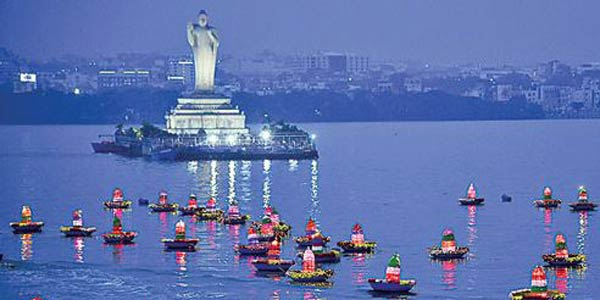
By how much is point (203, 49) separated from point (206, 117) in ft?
19.4

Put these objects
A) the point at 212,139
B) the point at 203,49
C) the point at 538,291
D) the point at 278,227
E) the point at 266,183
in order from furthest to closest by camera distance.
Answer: the point at 203,49, the point at 212,139, the point at 266,183, the point at 278,227, the point at 538,291

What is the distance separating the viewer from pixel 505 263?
4147cm

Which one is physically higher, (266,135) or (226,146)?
(266,135)

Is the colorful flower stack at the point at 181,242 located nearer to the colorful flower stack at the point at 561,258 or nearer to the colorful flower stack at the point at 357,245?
the colorful flower stack at the point at 357,245

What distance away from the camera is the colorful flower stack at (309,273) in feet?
121

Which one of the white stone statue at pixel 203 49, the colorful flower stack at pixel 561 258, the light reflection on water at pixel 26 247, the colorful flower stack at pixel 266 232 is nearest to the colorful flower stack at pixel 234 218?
the colorful flower stack at pixel 266 232

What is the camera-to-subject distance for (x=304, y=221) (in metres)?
53.8

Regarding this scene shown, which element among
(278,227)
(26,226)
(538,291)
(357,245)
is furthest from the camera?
(26,226)

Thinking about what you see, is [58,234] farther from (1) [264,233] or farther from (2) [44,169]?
(2) [44,169]

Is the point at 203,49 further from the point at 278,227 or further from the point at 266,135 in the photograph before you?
the point at 278,227

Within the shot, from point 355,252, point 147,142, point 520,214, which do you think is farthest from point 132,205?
point 147,142

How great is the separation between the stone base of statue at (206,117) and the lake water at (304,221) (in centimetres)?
459

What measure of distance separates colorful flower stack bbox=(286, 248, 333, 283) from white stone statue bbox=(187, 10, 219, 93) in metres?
69.7

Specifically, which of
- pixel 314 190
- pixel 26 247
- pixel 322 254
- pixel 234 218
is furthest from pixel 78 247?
pixel 314 190
